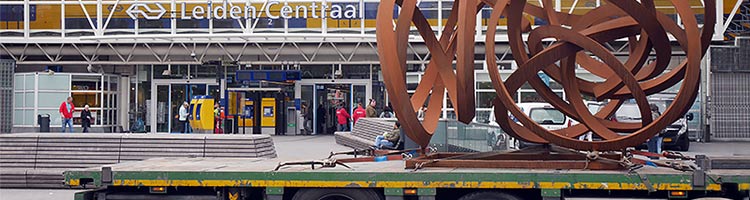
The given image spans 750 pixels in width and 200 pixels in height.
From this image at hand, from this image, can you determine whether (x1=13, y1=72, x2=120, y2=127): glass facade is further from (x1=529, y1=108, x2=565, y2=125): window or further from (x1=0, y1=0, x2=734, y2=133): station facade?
(x1=529, y1=108, x2=565, y2=125): window

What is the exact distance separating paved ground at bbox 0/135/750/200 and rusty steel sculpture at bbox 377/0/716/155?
542 centimetres

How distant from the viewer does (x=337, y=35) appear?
3178 centimetres

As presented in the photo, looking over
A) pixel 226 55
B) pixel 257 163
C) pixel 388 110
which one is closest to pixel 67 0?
pixel 226 55

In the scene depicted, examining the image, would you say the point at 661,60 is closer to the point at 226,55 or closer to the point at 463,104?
the point at 463,104

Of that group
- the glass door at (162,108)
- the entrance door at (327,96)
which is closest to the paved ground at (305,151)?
the entrance door at (327,96)

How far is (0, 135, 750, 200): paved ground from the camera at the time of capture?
1520 cm

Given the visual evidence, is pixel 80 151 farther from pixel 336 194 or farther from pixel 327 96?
pixel 327 96

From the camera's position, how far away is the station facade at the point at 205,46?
3262 centimetres

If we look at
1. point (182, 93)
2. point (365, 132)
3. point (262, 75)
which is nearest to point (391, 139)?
point (365, 132)

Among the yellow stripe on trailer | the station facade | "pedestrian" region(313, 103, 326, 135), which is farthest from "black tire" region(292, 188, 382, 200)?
"pedestrian" region(313, 103, 326, 135)

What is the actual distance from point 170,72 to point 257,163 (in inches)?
995

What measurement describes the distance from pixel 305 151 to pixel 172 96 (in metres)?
14.1

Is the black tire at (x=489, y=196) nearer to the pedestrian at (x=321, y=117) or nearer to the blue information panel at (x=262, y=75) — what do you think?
the blue information panel at (x=262, y=75)

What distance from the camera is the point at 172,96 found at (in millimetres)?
37625
